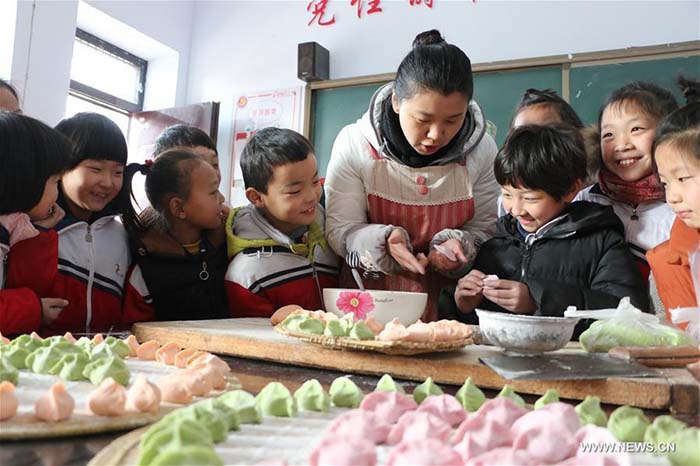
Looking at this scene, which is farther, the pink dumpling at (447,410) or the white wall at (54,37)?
the white wall at (54,37)

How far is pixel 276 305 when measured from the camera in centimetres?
140

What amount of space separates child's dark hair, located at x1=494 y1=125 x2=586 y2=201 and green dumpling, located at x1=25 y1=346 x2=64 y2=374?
38.6 inches

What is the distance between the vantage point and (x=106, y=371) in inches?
24.7

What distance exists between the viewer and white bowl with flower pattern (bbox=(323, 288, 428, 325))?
92 cm

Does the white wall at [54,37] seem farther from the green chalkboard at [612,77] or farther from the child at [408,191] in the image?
the green chalkboard at [612,77]

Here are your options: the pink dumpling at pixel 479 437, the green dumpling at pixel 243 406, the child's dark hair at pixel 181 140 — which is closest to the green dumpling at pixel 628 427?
the pink dumpling at pixel 479 437

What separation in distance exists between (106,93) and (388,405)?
3.77m

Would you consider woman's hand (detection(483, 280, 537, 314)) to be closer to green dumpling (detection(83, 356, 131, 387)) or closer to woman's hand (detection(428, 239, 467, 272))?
woman's hand (detection(428, 239, 467, 272))

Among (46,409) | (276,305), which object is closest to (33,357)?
(46,409)

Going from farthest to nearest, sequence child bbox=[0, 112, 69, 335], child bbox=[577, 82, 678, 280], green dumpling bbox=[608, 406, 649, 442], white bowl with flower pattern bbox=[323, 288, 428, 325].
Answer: child bbox=[577, 82, 678, 280] → child bbox=[0, 112, 69, 335] → white bowl with flower pattern bbox=[323, 288, 428, 325] → green dumpling bbox=[608, 406, 649, 442]

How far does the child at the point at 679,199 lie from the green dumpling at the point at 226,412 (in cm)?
99

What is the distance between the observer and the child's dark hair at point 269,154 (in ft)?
4.67

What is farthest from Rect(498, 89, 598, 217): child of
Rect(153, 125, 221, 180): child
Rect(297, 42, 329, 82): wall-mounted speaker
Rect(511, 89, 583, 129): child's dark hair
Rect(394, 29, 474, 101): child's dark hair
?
Rect(297, 42, 329, 82): wall-mounted speaker

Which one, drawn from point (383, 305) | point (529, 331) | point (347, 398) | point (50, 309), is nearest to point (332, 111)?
point (50, 309)
